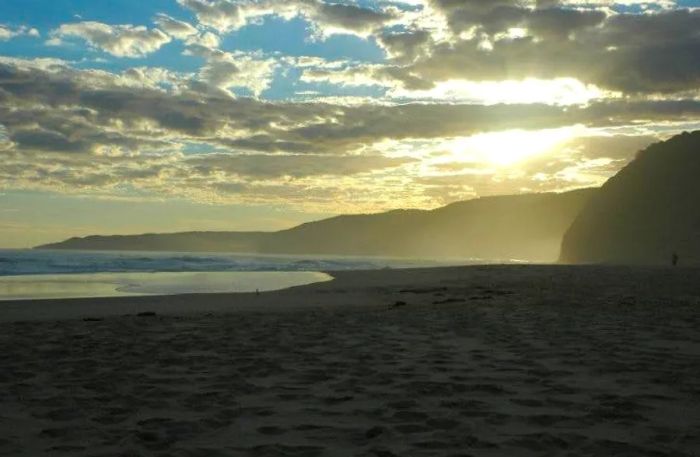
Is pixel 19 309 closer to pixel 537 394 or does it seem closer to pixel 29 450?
pixel 29 450

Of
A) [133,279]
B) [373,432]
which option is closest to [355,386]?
[373,432]

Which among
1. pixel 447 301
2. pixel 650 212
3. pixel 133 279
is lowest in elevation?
pixel 447 301

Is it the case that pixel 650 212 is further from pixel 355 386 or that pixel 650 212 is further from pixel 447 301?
pixel 355 386

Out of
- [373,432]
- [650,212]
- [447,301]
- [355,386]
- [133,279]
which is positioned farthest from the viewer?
[650,212]

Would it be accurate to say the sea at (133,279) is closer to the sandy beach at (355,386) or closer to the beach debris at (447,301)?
the beach debris at (447,301)

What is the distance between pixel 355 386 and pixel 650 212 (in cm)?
7952

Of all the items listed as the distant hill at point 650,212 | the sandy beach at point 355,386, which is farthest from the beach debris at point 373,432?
the distant hill at point 650,212

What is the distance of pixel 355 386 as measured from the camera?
605 cm

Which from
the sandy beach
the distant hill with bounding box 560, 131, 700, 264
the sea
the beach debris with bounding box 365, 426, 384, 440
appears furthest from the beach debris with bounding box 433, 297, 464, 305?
the distant hill with bounding box 560, 131, 700, 264

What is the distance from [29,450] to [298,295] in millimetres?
15683

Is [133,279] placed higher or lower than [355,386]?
higher

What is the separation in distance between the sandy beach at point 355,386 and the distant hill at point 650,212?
62.0 metres

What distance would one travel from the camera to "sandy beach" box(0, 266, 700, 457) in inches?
171

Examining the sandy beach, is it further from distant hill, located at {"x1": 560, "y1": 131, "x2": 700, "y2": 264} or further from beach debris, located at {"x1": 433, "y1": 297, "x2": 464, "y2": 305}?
distant hill, located at {"x1": 560, "y1": 131, "x2": 700, "y2": 264}
